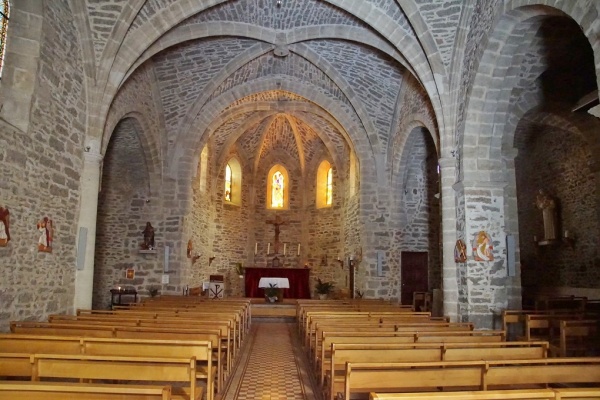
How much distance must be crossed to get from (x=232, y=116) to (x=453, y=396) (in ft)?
52.9

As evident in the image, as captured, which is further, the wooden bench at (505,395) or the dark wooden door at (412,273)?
the dark wooden door at (412,273)

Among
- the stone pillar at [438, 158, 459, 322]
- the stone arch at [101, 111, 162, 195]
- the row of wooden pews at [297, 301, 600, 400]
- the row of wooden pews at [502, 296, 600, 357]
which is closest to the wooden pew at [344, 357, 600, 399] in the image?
the row of wooden pews at [297, 301, 600, 400]

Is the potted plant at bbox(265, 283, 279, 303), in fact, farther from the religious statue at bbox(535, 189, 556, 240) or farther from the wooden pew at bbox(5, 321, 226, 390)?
the wooden pew at bbox(5, 321, 226, 390)

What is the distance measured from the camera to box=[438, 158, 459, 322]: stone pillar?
1044 centimetres

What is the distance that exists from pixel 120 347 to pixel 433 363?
10.7 feet

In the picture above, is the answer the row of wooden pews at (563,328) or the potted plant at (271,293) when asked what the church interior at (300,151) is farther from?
the potted plant at (271,293)

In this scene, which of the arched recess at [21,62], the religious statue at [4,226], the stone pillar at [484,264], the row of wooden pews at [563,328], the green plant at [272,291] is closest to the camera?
the religious statue at [4,226]

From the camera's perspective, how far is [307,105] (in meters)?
18.9

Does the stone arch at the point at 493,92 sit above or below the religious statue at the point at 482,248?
above

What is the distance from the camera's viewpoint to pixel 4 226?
720cm

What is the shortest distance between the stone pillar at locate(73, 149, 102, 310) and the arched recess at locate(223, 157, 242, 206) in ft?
39.1

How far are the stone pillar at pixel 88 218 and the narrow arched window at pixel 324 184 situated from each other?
43.5ft

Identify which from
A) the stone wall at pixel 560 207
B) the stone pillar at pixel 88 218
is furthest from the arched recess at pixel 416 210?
the stone pillar at pixel 88 218

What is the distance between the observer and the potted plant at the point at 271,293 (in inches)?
659
